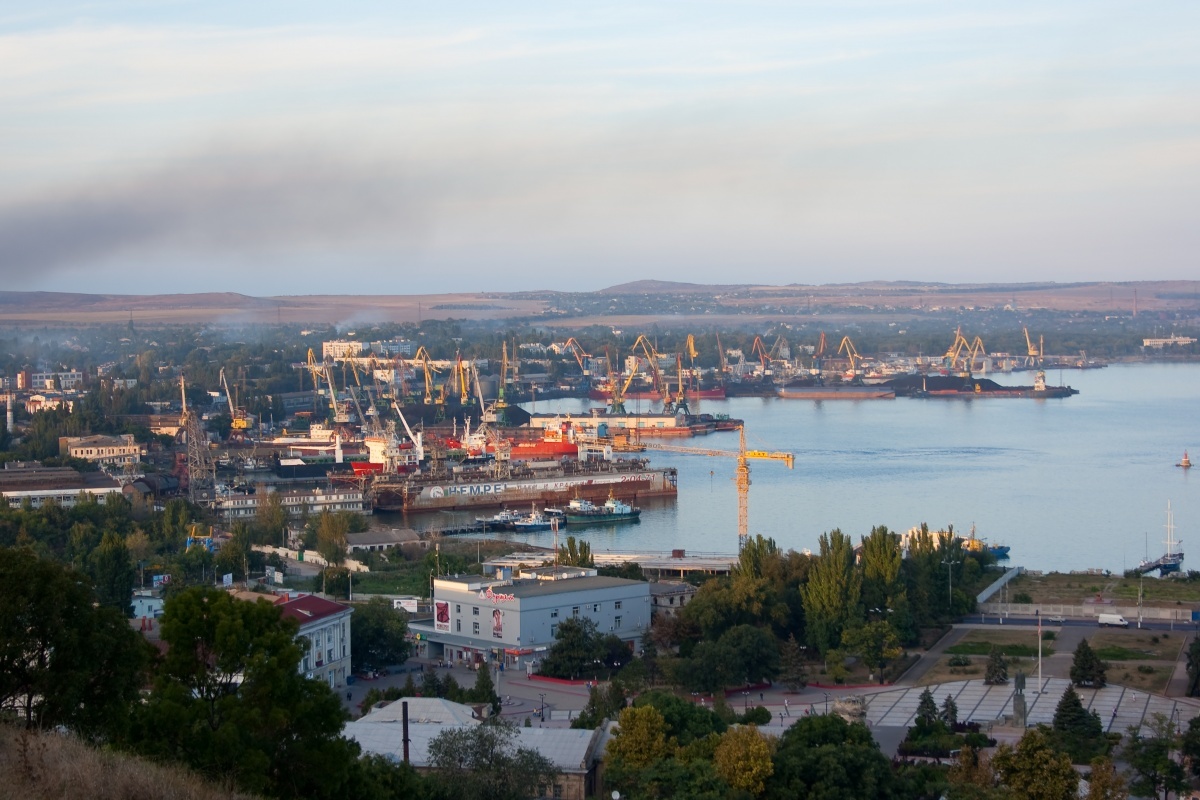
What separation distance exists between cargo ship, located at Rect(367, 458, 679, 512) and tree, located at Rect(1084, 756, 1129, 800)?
9.89 meters

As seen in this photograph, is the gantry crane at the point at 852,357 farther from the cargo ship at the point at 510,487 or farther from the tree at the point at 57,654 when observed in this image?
the tree at the point at 57,654

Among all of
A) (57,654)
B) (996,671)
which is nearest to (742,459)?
(996,671)

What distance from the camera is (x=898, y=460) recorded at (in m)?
16.4

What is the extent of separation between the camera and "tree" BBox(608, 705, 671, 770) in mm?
4285

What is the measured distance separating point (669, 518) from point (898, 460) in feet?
13.7

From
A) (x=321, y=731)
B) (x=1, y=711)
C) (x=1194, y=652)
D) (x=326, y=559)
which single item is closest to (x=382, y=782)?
(x=321, y=731)

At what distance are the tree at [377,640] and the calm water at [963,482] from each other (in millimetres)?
4356

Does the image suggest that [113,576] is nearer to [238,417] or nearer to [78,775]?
[78,775]

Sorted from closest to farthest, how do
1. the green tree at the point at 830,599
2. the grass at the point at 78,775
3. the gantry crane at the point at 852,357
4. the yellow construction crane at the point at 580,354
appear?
the grass at the point at 78,775, the green tree at the point at 830,599, the gantry crane at the point at 852,357, the yellow construction crane at the point at 580,354

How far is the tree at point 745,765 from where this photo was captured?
13.3ft

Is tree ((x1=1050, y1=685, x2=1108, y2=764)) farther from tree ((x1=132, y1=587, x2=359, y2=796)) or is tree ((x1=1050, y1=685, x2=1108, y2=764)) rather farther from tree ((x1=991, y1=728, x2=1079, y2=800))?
tree ((x1=132, y1=587, x2=359, y2=796))

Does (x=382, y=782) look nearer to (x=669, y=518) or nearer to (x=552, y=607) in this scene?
(x=552, y=607)

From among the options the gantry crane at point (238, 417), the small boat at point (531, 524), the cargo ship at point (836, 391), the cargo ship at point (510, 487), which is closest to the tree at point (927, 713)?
the small boat at point (531, 524)

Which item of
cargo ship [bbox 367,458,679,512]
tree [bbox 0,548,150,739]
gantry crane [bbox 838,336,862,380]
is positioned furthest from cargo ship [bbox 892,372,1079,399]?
tree [bbox 0,548,150,739]
